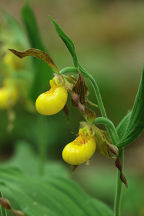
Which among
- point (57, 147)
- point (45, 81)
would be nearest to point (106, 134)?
point (45, 81)

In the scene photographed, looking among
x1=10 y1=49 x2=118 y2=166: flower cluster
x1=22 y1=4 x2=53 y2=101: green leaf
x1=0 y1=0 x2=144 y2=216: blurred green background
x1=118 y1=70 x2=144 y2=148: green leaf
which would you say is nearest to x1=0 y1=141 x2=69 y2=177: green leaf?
x1=0 y1=0 x2=144 y2=216: blurred green background

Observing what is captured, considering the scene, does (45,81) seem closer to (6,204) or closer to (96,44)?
(6,204)

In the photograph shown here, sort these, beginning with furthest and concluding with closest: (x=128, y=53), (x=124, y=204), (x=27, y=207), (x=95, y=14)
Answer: (x=95, y=14) → (x=128, y=53) → (x=124, y=204) → (x=27, y=207)

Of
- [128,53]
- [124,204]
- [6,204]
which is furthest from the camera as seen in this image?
[128,53]

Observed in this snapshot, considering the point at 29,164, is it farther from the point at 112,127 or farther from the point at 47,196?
the point at 112,127

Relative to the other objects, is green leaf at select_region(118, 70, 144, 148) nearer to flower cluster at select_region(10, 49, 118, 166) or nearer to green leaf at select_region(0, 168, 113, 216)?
flower cluster at select_region(10, 49, 118, 166)
